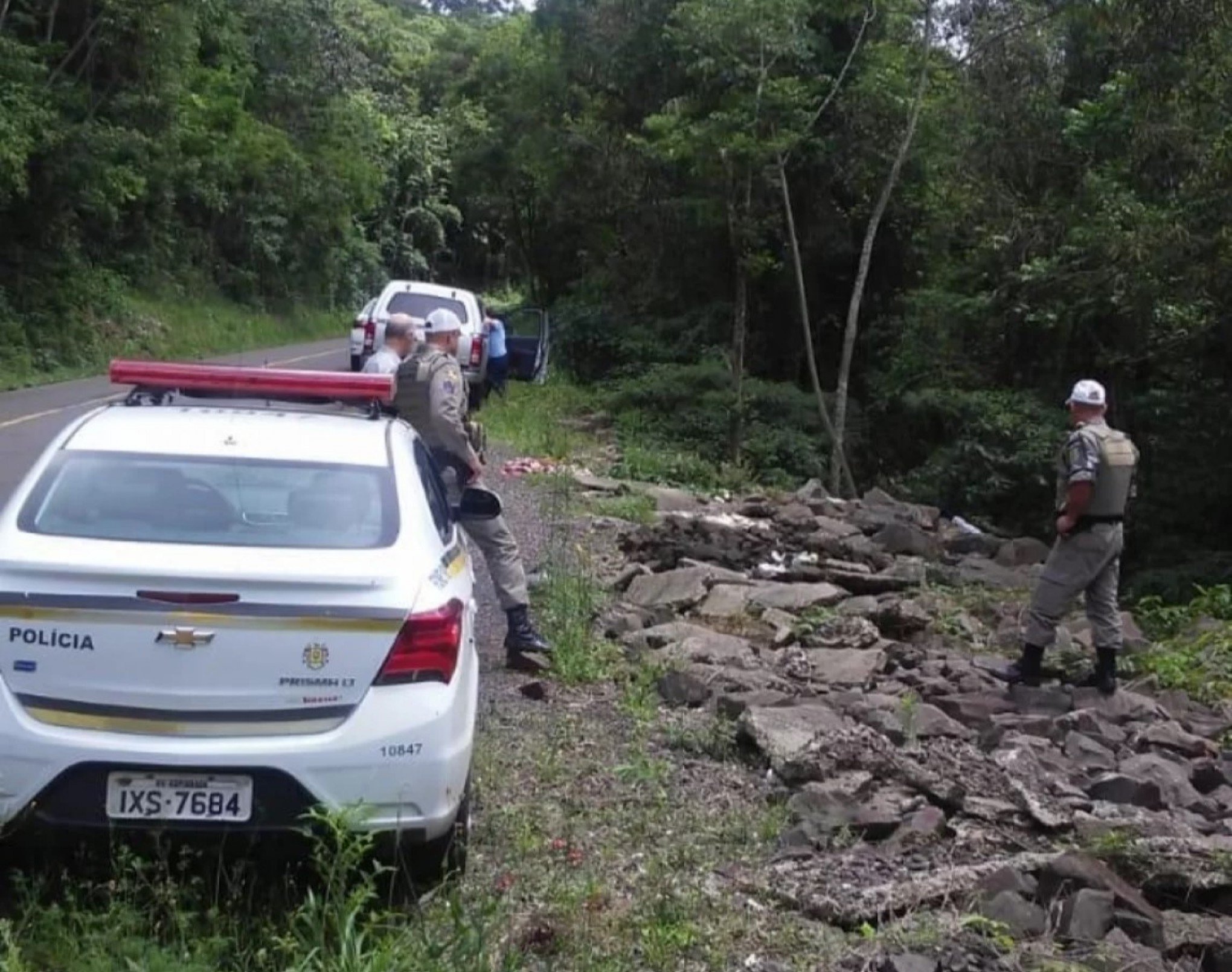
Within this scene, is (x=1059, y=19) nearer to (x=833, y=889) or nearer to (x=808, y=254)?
(x=808, y=254)

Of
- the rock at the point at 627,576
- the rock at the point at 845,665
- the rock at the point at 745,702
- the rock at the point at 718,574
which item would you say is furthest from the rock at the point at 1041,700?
the rock at the point at 627,576

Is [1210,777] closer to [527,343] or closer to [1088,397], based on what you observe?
[1088,397]

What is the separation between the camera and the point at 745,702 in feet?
26.6

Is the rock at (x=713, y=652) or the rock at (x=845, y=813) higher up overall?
the rock at (x=845, y=813)

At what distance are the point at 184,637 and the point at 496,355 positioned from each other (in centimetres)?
1825

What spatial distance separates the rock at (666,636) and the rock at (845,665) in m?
0.53

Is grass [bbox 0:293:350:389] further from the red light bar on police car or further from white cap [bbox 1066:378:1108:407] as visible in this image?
the red light bar on police car

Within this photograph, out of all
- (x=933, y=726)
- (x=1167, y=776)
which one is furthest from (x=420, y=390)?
(x=1167, y=776)

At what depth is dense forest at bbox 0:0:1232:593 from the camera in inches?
707

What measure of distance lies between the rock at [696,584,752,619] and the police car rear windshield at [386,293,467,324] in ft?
37.0

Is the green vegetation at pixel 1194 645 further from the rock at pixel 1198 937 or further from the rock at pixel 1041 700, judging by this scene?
the rock at pixel 1198 937

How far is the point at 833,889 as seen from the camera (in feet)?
18.2

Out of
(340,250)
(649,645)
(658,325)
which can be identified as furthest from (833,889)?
(340,250)

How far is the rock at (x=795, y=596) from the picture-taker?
1145 cm
